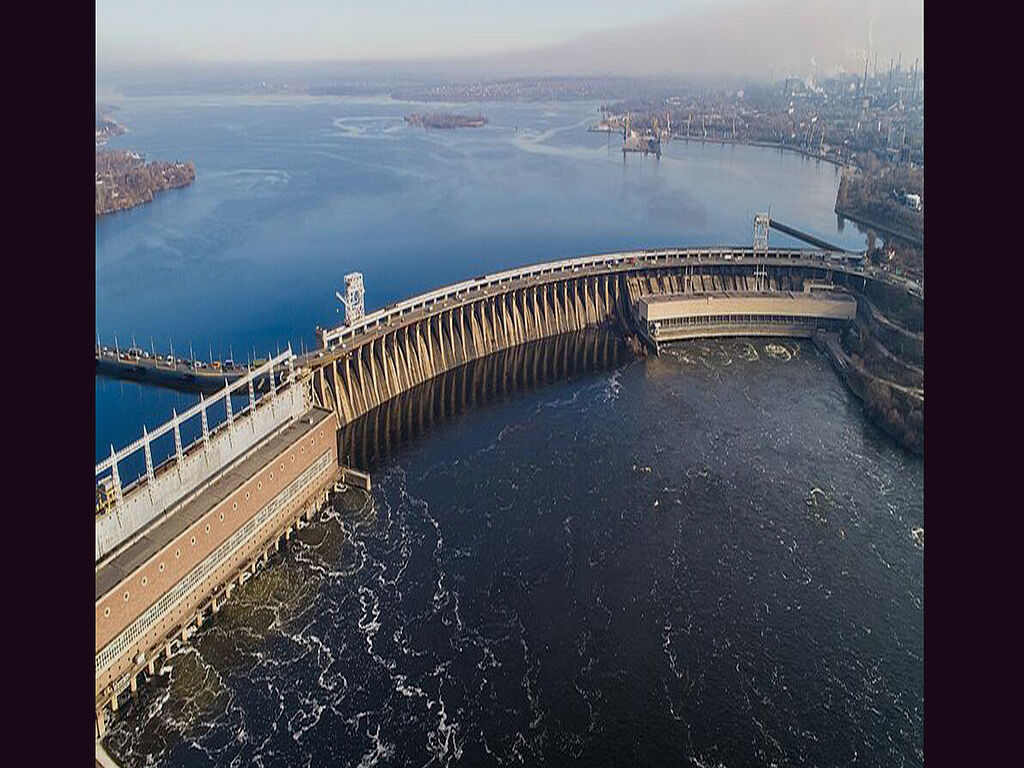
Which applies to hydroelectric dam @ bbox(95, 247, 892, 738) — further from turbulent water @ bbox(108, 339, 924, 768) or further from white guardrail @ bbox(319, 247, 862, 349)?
turbulent water @ bbox(108, 339, 924, 768)

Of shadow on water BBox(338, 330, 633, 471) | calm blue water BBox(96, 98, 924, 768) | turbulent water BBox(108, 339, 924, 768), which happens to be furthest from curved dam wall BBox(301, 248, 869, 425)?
turbulent water BBox(108, 339, 924, 768)

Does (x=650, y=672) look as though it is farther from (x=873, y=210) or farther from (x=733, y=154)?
(x=733, y=154)

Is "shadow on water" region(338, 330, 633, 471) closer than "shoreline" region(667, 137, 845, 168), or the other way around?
"shadow on water" region(338, 330, 633, 471)

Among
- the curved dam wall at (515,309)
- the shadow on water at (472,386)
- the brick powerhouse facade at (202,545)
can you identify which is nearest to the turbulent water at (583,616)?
the brick powerhouse facade at (202,545)

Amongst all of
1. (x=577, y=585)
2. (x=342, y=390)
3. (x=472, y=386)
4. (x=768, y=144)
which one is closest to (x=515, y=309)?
(x=472, y=386)

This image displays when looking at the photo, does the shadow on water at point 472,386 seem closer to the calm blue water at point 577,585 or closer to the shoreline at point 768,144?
the calm blue water at point 577,585

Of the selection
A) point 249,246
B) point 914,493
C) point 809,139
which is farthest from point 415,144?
point 914,493
